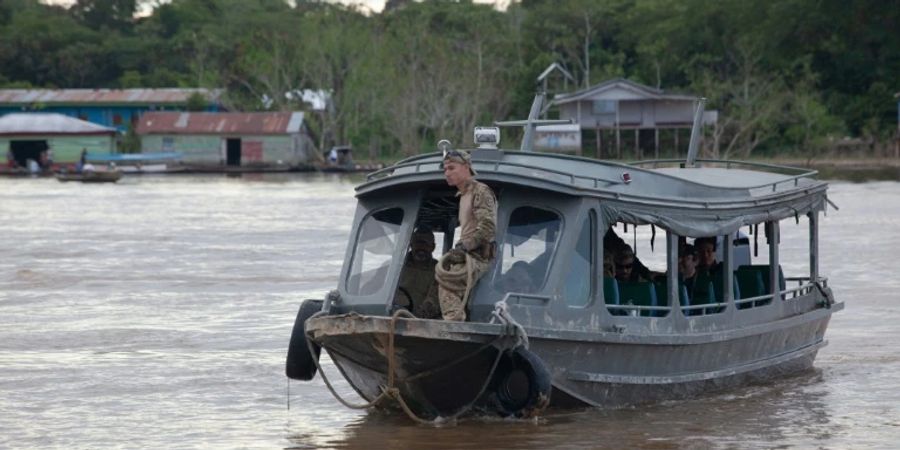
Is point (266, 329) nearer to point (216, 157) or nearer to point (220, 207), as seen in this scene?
point (220, 207)

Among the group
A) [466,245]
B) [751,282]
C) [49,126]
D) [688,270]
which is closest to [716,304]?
[688,270]

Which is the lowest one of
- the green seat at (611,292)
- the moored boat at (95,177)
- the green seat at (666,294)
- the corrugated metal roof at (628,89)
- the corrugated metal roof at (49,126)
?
the moored boat at (95,177)

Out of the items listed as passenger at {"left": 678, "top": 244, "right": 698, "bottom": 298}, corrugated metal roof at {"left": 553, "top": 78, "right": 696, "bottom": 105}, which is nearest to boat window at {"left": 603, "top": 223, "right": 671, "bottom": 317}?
passenger at {"left": 678, "top": 244, "right": 698, "bottom": 298}

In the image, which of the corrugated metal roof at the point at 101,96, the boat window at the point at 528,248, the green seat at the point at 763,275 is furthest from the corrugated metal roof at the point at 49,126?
the boat window at the point at 528,248

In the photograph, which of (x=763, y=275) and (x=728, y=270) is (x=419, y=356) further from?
(x=763, y=275)

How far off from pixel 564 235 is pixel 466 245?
72 centimetres

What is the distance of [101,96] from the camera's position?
79250mm

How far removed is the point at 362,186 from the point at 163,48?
79578 millimetres

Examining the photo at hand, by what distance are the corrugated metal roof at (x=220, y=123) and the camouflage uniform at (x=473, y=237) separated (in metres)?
59.3

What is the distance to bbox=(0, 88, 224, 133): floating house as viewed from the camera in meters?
77.9

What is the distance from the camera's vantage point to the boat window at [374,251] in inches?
453

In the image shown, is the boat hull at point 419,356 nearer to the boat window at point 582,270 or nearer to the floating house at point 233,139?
the boat window at point 582,270

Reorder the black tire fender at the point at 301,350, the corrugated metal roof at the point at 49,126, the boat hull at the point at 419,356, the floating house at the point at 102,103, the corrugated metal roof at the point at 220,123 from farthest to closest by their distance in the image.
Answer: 1. the floating house at the point at 102,103
2. the corrugated metal roof at the point at 49,126
3. the corrugated metal roof at the point at 220,123
4. the black tire fender at the point at 301,350
5. the boat hull at the point at 419,356

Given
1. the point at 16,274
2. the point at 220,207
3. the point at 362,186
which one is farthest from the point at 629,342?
the point at 220,207
